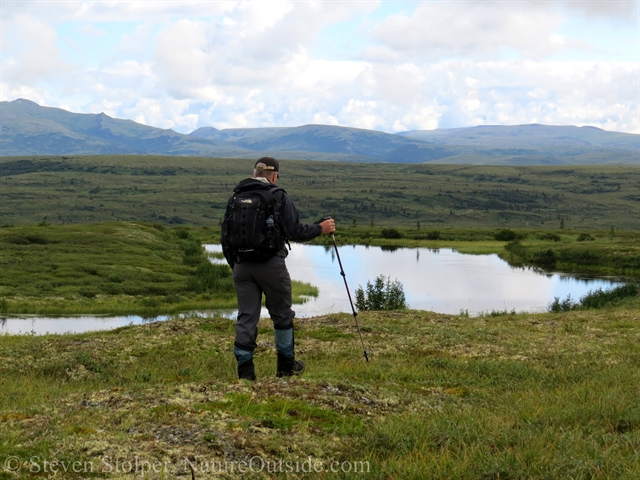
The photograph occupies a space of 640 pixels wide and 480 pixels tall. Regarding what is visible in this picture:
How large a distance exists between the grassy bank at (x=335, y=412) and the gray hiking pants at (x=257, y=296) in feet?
2.22

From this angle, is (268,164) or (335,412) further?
(268,164)

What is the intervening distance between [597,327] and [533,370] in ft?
→ 22.5

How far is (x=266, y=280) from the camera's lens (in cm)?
964

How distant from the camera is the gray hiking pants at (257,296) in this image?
963 cm

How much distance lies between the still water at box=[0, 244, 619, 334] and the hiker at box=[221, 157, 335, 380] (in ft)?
52.8

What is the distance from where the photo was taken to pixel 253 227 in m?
9.37

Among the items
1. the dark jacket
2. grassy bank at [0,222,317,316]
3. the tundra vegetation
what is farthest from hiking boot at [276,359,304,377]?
grassy bank at [0,222,317,316]

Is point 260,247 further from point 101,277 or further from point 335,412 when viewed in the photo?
point 101,277

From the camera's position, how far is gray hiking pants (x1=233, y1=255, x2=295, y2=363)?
9.63 meters

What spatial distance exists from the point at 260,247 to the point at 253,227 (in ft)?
0.94

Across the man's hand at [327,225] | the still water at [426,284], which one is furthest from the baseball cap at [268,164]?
the still water at [426,284]

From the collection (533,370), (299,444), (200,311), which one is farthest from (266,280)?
(200,311)

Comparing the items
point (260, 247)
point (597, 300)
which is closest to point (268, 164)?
point (260, 247)

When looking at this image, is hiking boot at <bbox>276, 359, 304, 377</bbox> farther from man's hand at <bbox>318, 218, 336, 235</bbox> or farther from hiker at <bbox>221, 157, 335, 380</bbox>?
man's hand at <bbox>318, 218, 336, 235</bbox>
